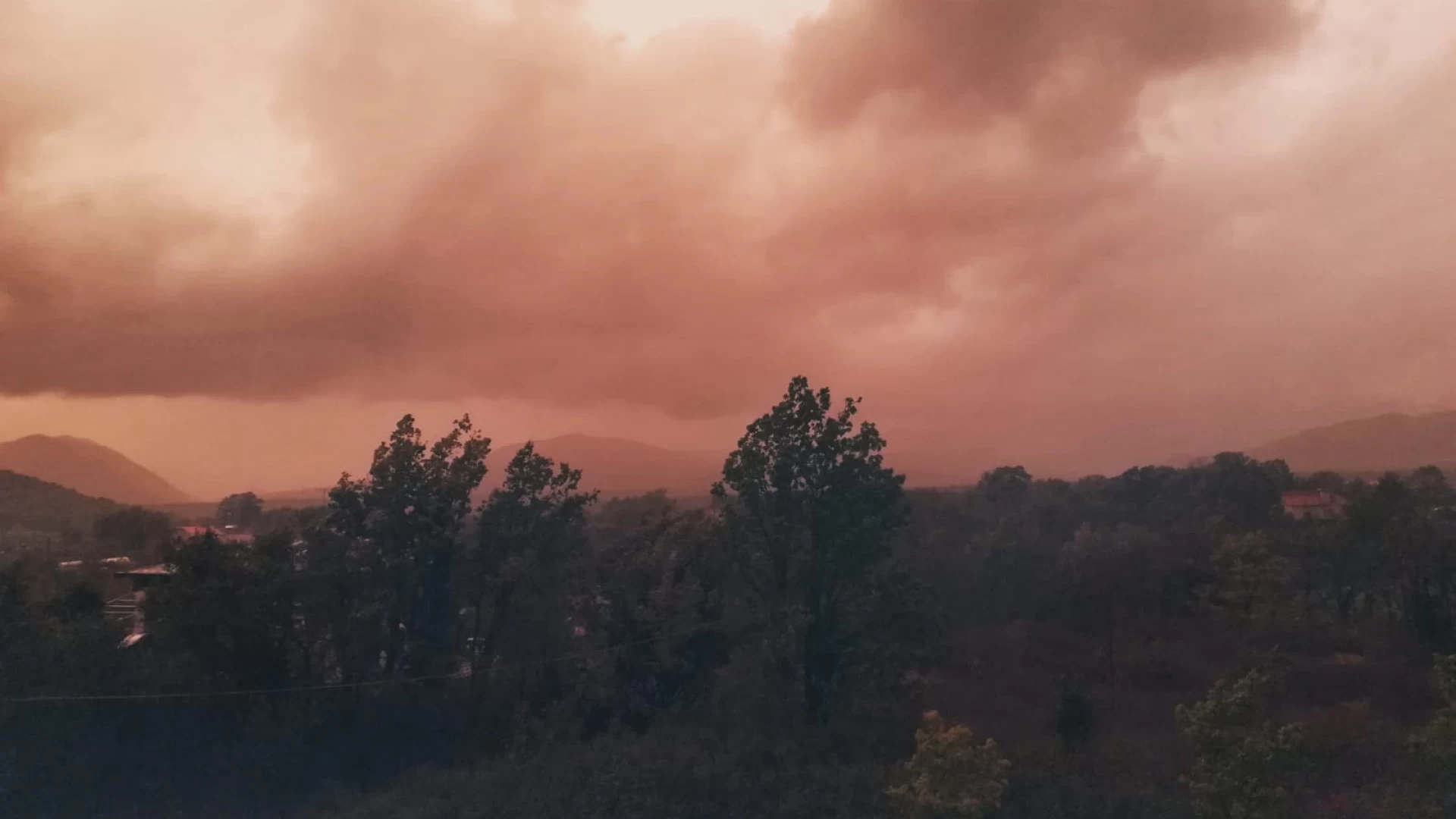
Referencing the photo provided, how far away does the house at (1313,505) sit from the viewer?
99.4 feet

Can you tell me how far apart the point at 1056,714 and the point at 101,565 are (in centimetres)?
2311

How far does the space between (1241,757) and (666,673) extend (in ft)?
40.6

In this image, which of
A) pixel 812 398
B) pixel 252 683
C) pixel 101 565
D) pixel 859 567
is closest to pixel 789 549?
pixel 859 567

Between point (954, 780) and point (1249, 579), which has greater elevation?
point (1249, 579)

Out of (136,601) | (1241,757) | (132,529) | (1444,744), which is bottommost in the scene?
(1444,744)

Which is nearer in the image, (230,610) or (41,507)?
(230,610)

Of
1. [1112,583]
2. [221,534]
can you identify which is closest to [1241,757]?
[1112,583]

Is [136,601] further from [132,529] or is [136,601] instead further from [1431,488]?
[1431,488]

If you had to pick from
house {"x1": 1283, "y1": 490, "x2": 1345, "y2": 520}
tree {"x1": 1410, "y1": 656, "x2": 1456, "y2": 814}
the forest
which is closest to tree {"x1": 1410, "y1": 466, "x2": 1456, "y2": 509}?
house {"x1": 1283, "y1": 490, "x2": 1345, "y2": 520}

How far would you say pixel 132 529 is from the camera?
24062 mm

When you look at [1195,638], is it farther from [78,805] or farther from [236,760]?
[78,805]

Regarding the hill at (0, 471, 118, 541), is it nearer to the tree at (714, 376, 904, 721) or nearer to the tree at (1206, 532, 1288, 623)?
the tree at (714, 376, 904, 721)

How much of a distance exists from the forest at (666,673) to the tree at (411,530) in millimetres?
62

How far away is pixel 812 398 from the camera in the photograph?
19.9 metres
